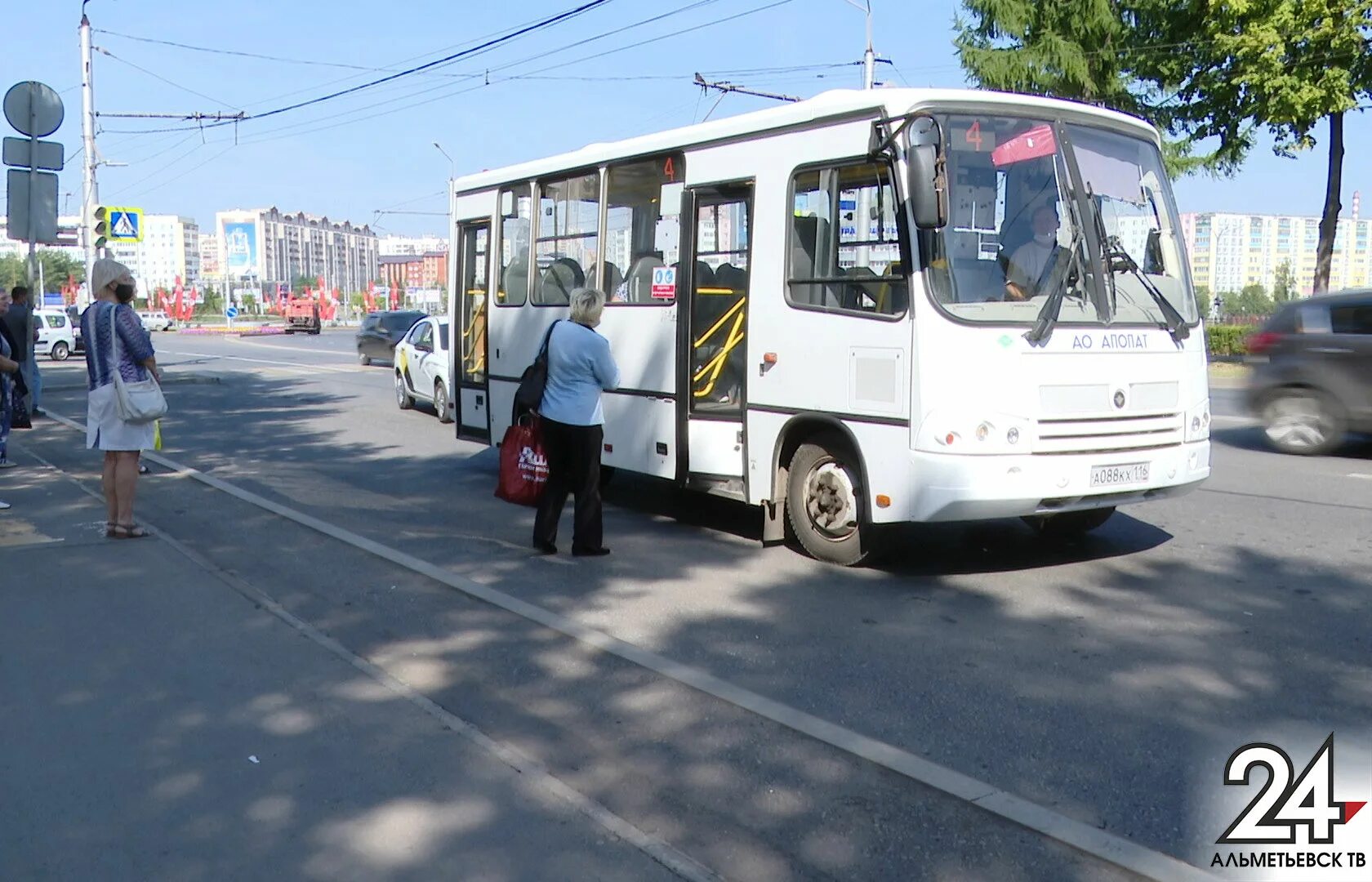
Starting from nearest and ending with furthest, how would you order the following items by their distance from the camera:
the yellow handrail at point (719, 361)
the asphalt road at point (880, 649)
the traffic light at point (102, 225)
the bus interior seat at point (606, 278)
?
the asphalt road at point (880, 649), the yellow handrail at point (719, 361), the bus interior seat at point (606, 278), the traffic light at point (102, 225)

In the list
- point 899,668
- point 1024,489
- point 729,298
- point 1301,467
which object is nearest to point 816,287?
point 729,298

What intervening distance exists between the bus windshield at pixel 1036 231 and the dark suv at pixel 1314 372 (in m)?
6.19

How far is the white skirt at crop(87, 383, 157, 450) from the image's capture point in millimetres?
8727

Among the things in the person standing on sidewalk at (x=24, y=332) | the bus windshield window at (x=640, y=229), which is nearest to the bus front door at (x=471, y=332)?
the bus windshield window at (x=640, y=229)

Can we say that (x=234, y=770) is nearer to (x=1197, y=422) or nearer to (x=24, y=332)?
(x=1197, y=422)

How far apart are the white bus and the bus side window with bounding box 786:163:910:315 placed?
15mm

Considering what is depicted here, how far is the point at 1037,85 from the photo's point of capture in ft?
115

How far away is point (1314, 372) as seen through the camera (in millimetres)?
13406

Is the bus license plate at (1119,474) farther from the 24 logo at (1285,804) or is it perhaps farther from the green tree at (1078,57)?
the green tree at (1078,57)

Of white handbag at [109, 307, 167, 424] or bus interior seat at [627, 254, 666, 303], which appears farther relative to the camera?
bus interior seat at [627, 254, 666, 303]

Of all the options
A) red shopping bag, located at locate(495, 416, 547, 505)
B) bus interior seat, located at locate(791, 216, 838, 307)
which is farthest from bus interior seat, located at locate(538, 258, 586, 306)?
bus interior seat, located at locate(791, 216, 838, 307)

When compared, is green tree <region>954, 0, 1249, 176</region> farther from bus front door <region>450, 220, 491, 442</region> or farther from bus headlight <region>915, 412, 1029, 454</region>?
bus headlight <region>915, 412, 1029, 454</region>

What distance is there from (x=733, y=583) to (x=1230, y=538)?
3.63 metres

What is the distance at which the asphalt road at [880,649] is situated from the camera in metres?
4.39
